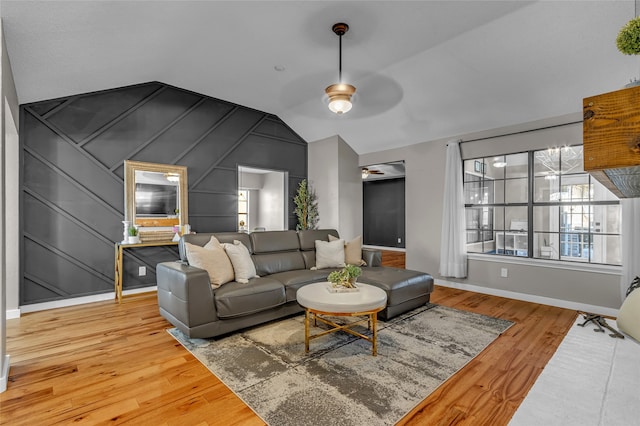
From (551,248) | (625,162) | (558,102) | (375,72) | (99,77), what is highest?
(375,72)

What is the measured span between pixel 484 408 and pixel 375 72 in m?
3.86

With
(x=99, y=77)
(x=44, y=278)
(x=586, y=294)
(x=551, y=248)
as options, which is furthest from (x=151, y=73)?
(x=586, y=294)

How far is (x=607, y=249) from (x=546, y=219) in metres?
0.71

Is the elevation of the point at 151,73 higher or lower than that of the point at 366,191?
higher

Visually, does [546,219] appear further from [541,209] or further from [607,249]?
[607,249]

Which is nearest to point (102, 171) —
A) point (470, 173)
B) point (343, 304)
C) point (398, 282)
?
point (343, 304)

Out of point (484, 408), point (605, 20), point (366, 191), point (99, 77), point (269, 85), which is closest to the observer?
point (484, 408)

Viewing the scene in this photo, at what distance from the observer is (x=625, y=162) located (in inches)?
20.8

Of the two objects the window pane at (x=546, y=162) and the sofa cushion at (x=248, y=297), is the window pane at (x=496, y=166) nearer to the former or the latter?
the window pane at (x=546, y=162)

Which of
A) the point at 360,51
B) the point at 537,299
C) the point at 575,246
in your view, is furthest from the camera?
the point at 537,299

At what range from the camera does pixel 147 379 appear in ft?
7.36

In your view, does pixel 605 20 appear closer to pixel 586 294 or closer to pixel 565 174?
pixel 565 174

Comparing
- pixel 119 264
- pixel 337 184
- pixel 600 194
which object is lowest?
pixel 119 264

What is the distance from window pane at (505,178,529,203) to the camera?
4461 millimetres
